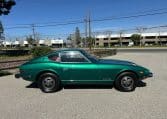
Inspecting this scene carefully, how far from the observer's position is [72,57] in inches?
344

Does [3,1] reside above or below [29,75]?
above

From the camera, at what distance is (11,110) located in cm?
Result: 648

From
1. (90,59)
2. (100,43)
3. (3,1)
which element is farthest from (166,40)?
(90,59)

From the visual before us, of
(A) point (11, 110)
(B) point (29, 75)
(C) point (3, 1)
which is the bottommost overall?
(A) point (11, 110)

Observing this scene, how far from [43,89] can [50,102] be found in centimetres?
141

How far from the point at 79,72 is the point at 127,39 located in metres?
135

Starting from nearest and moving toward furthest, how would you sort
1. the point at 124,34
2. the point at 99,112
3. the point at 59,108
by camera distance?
1. the point at 99,112
2. the point at 59,108
3. the point at 124,34

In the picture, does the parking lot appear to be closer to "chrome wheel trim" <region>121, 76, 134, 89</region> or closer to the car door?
"chrome wheel trim" <region>121, 76, 134, 89</region>

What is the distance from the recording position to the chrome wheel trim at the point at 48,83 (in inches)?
340

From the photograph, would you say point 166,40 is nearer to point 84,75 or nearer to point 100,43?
point 100,43

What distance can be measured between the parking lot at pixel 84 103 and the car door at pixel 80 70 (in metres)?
0.39

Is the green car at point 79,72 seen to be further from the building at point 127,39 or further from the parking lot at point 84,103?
the building at point 127,39

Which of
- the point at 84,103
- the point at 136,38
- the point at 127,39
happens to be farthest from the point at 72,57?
the point at 127,39

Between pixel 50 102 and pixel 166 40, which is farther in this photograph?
pixel 166 40
